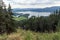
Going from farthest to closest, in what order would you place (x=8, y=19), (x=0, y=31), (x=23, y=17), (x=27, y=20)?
1. (x=23, y=17)
2. (x=27, y=20)
3. (x=8, y=19)
4. (x=0, y=31)

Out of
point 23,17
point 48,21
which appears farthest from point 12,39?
point 23,17

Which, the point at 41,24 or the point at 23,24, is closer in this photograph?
the point at 41,24

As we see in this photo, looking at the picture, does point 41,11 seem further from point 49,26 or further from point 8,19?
point 8,19

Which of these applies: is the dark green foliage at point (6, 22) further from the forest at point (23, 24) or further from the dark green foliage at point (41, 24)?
the dark green foliage at point (41, 24)

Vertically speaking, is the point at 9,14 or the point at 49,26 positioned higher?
the point at 9,14

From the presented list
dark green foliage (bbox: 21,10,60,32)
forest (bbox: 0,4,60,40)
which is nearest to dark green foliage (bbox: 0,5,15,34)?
forest (bbox: 0,4,60,40)

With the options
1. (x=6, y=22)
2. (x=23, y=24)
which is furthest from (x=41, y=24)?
(x=6, y=22)

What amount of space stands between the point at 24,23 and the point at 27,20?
1.39 feet

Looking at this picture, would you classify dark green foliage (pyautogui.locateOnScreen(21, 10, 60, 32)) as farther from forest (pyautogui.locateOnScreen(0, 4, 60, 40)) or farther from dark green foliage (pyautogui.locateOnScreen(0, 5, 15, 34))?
dark green foliage (pyautogui.locateOnScreen(0, 5, 15, 34))

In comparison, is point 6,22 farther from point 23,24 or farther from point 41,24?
point 41,24

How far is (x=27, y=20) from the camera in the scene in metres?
7.29

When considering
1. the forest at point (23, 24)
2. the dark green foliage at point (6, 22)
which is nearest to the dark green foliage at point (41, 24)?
the forest at point (23, 24)

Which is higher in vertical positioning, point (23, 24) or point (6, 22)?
point (6, 22)

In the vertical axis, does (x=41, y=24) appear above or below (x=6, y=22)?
below
